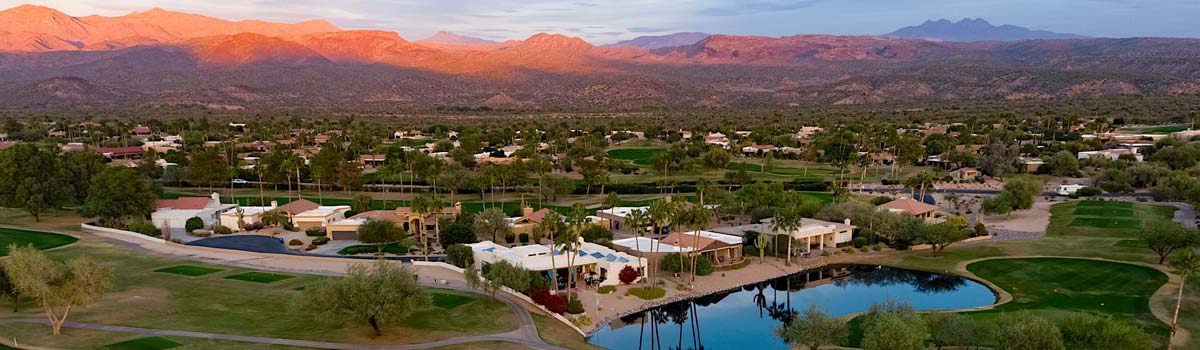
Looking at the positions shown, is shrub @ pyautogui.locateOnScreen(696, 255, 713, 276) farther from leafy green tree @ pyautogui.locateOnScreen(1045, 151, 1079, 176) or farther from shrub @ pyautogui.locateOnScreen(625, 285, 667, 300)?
leafy green tree @ pyautogui.locateOnScreen(1045, 151, 1079, 176)

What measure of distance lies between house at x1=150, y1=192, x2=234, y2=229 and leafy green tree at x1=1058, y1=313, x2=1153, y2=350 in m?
64.0

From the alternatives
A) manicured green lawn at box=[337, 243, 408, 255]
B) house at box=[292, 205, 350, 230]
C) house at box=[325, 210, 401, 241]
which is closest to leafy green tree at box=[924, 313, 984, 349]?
manicured green lawn at box=[337, 243, 408, 255]

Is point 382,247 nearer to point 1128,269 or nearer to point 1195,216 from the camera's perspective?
point 1128,269

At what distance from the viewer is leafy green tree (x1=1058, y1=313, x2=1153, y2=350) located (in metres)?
30.5

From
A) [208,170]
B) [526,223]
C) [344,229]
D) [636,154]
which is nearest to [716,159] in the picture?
[636,154]

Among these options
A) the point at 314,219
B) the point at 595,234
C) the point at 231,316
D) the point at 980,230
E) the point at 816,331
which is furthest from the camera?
the point at 314,219

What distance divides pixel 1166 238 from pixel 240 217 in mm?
68528

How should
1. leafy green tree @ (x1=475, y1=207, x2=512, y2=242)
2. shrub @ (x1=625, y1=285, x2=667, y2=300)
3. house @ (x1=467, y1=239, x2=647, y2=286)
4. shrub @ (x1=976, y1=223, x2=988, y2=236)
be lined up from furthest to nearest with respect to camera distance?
shrub @ (x1=976, y1=223, x2=988, y2=236) → leafy green tree @ (x1=475, y1=207, x2=512, y2=242) → house @ (x1=467, y1=239, x2=647, y2=286) → shrub @ (x1=625, y1=285, x2=667, y2=300)

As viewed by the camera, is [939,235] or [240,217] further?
[240,217]

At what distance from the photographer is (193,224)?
66.4 m

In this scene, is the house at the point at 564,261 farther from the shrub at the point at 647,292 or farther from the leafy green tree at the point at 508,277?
the leafy green tree at the point at 508,277

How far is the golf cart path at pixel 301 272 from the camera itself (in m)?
35.9

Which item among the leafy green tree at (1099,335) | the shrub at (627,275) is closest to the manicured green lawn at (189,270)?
the shrub at (627,275)

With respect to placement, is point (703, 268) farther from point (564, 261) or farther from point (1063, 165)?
point (1063, 165)
